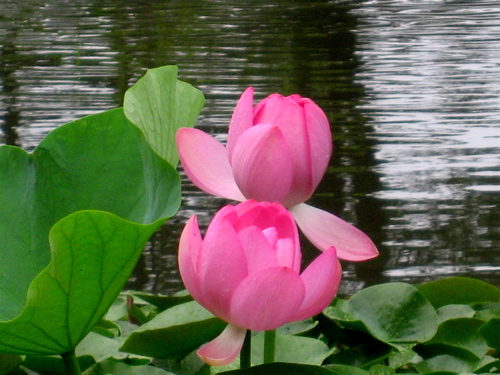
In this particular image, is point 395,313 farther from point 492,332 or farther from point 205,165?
point 205,165

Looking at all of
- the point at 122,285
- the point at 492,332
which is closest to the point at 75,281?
the point at 122,285

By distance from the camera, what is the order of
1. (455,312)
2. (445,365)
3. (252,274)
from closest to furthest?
(252,274)
(445,365)
(455,312)

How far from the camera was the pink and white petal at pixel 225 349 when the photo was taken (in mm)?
554

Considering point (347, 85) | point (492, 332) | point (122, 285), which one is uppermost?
point (122, 285)

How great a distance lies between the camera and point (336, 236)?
0.63m

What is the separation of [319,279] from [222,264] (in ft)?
0.22

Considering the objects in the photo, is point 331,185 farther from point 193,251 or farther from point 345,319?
point 193,251

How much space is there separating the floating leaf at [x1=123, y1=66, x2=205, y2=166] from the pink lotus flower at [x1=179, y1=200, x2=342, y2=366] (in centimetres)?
18

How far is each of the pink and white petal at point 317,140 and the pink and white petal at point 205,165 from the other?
0.07m

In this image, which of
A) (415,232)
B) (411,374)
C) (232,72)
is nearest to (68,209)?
(411,374)

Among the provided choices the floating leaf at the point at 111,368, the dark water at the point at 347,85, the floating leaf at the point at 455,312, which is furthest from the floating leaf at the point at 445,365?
the dark water at the point at 347,85

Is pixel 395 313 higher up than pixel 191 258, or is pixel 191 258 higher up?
pixel 191 258

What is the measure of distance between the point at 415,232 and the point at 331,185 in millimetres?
448

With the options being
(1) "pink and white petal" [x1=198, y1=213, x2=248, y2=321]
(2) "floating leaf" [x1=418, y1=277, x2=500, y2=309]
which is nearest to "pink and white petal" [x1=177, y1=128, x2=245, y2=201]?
(1) "pink and white petal" [x1=198, y1=213, x2=248, y2=321]
